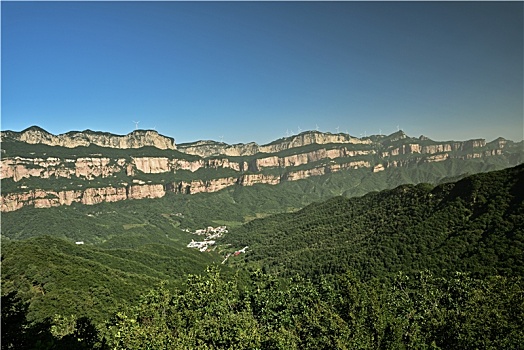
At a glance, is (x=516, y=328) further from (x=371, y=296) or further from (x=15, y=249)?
(x=15, y=249)

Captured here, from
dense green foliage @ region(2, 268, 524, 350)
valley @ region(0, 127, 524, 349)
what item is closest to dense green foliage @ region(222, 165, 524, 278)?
valley @ region(0, 127, 524, 349)

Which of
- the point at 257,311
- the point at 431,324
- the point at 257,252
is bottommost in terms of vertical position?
the point at 257,252

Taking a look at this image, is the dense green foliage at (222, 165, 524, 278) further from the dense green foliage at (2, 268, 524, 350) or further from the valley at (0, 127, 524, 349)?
the dense green foliage at (2, 268, 524, 350)

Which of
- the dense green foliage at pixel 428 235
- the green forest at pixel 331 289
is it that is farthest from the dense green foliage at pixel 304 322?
the dense green foliage at pixel 428 235

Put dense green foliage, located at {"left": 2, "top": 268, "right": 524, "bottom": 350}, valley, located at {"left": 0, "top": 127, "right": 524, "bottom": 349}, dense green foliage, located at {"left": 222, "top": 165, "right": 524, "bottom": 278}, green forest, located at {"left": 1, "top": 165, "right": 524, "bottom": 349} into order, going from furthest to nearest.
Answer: dense green foliage, located at {"left": 222, "top": 165, "right": 524, "bottom": 278}, valley, located at {"left": 0, "top": 127, "right": 524, "bottom": 349}, green forest, located at {"left": 1, "top": 165, "right": 524, "bottom": 349}, dense green foliage, located at {"left": 2, "top": 268, "right": 524, "bottom": 350}

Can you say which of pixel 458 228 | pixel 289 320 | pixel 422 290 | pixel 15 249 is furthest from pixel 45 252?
pixel 458 228
